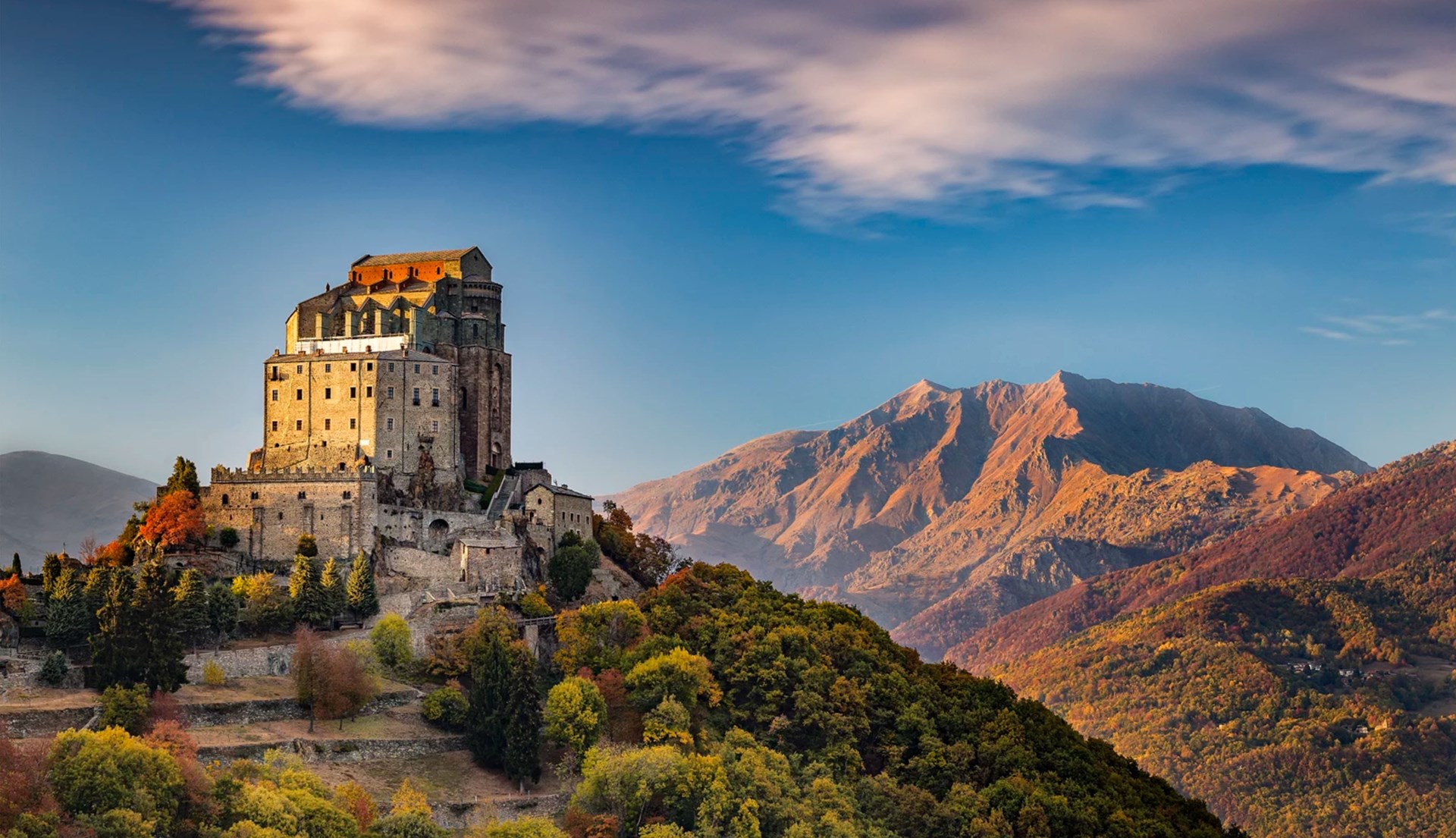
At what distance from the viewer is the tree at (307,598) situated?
306ft

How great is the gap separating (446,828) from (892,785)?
2506 centimetres

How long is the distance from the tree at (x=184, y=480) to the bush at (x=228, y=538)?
9.27 ft

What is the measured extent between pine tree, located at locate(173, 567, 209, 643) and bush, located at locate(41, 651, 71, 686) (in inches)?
242

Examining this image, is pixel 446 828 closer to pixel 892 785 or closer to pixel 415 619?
pixel 415 619

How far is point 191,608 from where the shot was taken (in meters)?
87.5

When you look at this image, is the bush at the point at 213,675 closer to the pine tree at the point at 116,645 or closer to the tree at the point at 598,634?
the pine tree at the point at 116,645

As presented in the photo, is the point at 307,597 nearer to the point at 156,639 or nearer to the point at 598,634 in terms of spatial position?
the point at 156,639

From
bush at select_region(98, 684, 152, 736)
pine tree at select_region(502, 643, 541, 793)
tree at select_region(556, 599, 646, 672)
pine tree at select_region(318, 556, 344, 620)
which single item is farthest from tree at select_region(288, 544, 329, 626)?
bush at select_region(98, 684, 152, 736)

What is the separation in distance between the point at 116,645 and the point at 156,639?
180 centimetres

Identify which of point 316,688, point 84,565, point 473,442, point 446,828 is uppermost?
point 473,442

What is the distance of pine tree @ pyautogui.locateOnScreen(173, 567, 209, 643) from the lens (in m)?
86.9

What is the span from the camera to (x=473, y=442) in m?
111

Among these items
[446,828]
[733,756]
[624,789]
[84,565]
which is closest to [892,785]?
[733,756]

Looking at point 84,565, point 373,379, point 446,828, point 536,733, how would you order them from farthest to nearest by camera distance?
point 373,379 < point 84,565 < point 536,733 < point 446,828
